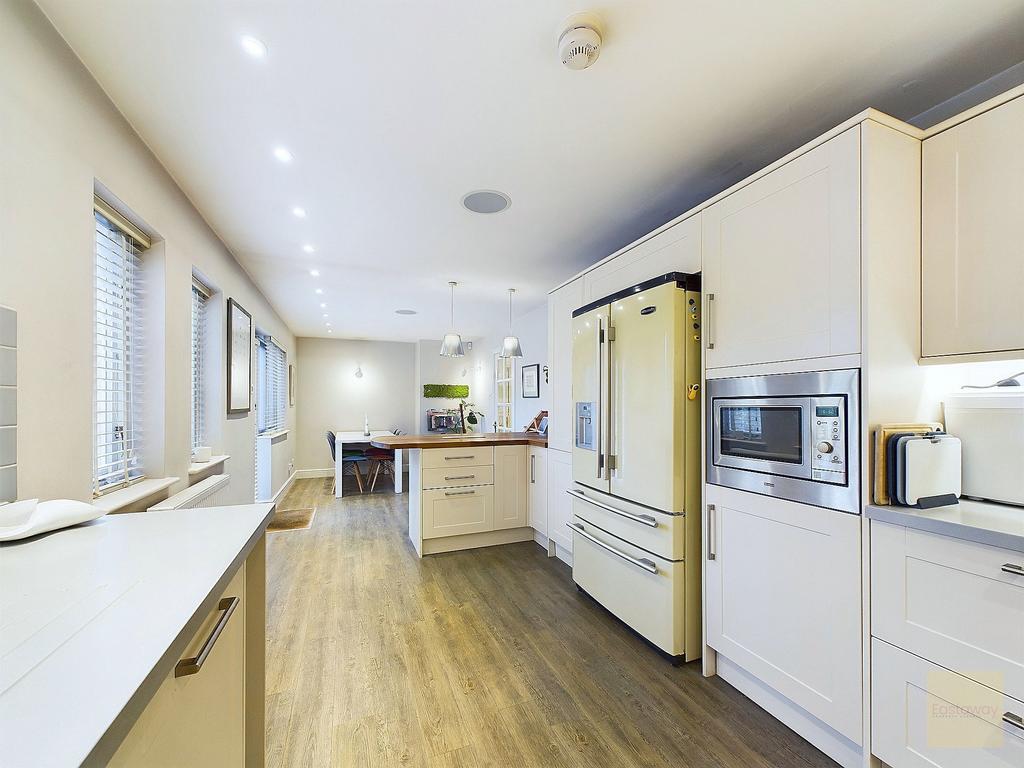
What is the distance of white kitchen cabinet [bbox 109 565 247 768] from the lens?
67 centimetres

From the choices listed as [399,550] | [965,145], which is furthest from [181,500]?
[965,145]

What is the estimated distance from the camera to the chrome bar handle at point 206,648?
0.80m

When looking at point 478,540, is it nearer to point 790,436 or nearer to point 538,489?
point 538,489

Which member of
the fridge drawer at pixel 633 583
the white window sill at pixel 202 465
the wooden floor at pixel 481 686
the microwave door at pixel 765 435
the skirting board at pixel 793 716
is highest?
the microwave door at pixel 765 435

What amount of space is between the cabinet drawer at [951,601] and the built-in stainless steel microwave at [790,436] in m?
0.18

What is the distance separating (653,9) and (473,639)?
9.15 ft

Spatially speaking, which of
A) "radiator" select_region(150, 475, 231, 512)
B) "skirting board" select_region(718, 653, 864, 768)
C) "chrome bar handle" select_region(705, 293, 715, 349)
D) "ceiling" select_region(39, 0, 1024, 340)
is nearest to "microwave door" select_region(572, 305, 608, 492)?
"chrome bar handle" select_region(705, 293, 715, 349)

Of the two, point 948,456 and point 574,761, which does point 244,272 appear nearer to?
point 574,761

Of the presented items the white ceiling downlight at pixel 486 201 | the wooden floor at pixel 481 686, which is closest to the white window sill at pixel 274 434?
the wooden floor at pixel 481 686

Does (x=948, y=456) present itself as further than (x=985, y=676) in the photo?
Yes

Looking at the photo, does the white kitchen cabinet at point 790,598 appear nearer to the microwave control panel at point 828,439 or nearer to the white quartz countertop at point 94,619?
the microwave control panel at point 828,439

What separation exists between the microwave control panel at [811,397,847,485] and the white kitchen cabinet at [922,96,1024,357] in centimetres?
36

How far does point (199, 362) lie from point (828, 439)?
3.72 meters

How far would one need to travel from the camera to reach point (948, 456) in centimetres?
146
